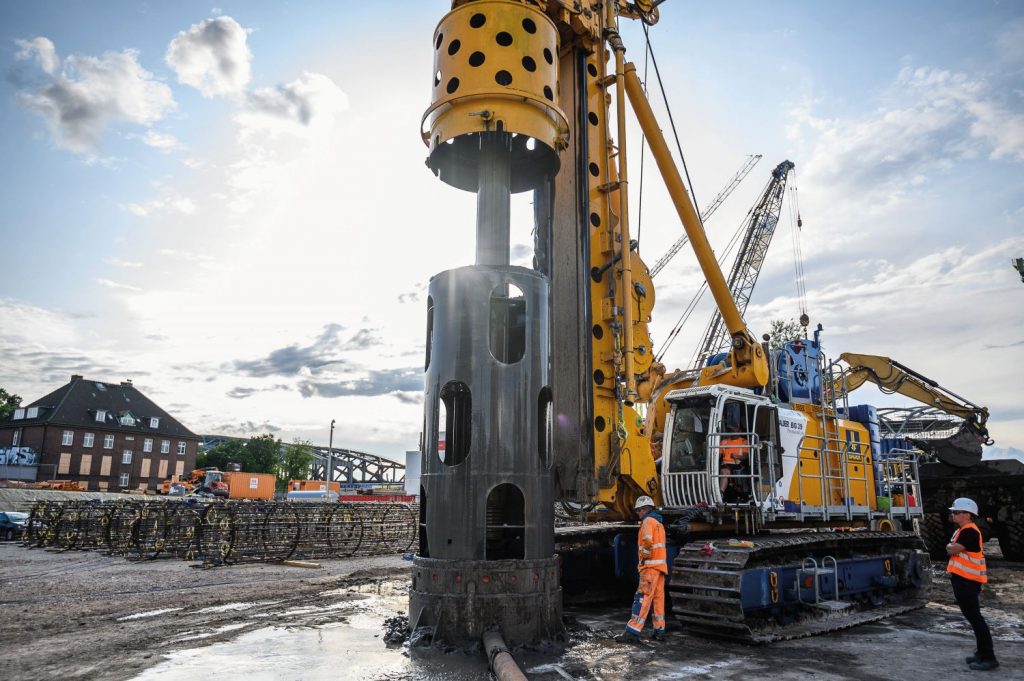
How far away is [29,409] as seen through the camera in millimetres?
→ 71062

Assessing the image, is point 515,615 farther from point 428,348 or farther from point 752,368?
point 752,368

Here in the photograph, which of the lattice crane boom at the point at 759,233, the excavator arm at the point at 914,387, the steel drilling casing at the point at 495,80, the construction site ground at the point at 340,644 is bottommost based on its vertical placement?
the construction site ground at the point at 340,644

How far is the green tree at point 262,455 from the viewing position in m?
105

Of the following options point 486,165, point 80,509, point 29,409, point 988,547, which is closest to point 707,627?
point 486,165

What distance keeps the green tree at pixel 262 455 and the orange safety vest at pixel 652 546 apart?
10402 centimetres

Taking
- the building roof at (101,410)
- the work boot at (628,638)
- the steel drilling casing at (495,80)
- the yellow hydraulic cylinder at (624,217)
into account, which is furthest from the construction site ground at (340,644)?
the building roof at (101,410)

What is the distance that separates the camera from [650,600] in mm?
9117

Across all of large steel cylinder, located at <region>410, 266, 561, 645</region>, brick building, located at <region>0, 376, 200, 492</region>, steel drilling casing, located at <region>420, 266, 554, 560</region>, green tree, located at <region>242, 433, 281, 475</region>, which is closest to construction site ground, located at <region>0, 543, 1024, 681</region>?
large steel cylinder, located at <region>410, 266, 561, 645</region>

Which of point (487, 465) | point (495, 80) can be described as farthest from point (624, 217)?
point (487, 465)

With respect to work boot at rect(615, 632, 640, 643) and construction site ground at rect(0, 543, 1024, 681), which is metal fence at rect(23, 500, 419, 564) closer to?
construction site ground at rect(0, 543, 1024, 681)

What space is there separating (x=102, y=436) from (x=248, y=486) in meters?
24.6

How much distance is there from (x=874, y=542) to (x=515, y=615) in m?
7.37

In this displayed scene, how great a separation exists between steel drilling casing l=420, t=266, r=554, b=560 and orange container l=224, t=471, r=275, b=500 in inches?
2077

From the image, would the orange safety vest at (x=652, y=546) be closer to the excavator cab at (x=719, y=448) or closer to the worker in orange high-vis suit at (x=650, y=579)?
the worker in orange high-vis suit at (x=650, y=579)
